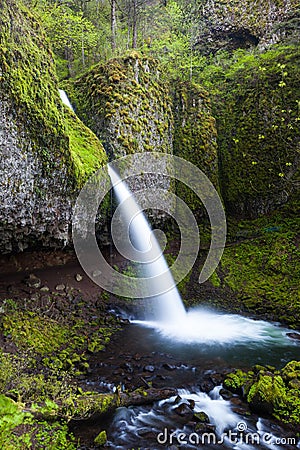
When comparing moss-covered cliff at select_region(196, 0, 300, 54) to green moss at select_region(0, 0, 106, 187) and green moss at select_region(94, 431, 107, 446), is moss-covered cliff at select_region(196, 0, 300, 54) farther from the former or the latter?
green moss at select_region(94, 431, 107, 446)

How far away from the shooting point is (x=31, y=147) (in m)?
5.88

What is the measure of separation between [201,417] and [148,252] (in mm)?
5177

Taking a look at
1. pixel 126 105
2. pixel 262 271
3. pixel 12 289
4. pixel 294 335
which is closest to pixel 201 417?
pixel 294 335

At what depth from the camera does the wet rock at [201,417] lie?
4.15m

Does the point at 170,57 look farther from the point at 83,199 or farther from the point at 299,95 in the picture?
the point at 83,199

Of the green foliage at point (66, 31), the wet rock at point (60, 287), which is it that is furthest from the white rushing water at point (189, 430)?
the green foliage at point (66, 31)

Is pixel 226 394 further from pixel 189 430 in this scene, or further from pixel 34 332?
pixel 34 332

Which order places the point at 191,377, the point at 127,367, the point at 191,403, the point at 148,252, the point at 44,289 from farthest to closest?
the point at 148,252
the point at 44,289
the point at 127,367
the point at 191,377
the point at 191,403

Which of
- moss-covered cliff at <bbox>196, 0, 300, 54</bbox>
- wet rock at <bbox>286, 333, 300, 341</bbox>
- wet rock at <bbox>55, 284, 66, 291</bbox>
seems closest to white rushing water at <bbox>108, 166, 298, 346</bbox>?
wet rock at <bbox>286, 333, 300, 341</bbox>

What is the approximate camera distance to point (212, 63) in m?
13.9

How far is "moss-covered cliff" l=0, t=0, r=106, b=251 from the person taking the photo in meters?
5.45

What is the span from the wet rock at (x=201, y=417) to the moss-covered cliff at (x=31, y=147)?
4.41 metres

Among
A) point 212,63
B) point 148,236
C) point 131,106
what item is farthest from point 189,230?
point 212,63

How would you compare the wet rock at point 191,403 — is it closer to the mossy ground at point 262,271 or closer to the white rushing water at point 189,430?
the white rushing water at point 189,430
